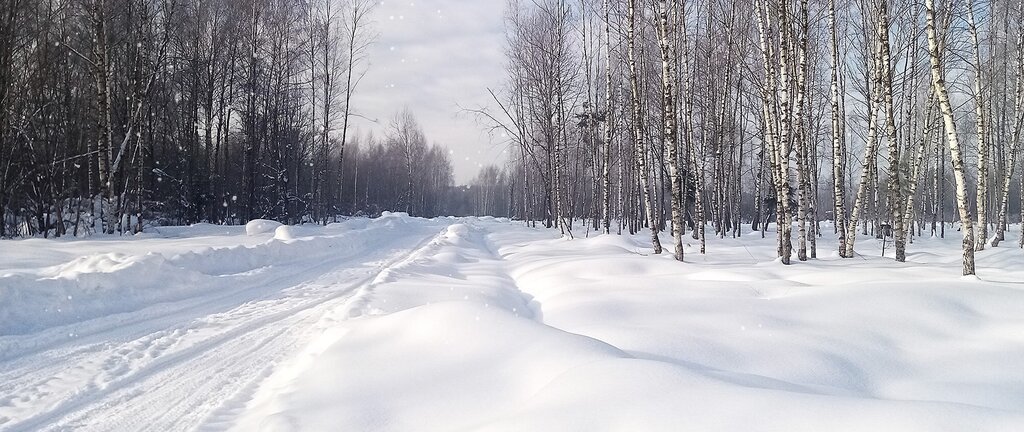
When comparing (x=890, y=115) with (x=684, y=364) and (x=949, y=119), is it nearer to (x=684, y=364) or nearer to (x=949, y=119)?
(x=949, y=119)

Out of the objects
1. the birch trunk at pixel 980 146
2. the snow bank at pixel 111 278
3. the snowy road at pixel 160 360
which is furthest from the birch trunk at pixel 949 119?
the snow bank at pixel 111 278

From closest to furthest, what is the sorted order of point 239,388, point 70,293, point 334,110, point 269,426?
point 269,426 < point 239,388 < point 70,293 < point 334,110

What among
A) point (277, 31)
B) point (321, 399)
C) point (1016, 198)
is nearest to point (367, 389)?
point (321, 399)

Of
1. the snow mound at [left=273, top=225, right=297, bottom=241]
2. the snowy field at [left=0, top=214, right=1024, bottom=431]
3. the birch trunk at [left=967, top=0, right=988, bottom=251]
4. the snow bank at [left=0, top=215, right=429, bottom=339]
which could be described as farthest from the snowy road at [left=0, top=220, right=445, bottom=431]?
the birch trunk at [left=967, top=0, right=988, bottom=251]

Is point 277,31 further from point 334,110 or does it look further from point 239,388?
point 239,388

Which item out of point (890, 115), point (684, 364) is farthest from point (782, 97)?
point (684, 364)

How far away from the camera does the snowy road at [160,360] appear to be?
118 inches

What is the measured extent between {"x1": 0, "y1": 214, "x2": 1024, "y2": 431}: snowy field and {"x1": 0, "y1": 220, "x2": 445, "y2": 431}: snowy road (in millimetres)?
19

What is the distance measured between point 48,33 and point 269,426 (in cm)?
1893

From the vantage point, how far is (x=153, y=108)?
21.4 meters

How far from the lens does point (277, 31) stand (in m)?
24.3

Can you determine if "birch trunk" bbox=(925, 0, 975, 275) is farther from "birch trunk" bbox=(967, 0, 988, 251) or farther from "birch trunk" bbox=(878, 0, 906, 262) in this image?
"birch trunk" bbox=(967, 0, 988, 251)

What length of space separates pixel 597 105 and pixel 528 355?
20.4 m

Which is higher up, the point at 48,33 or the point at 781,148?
the point at 48,33
